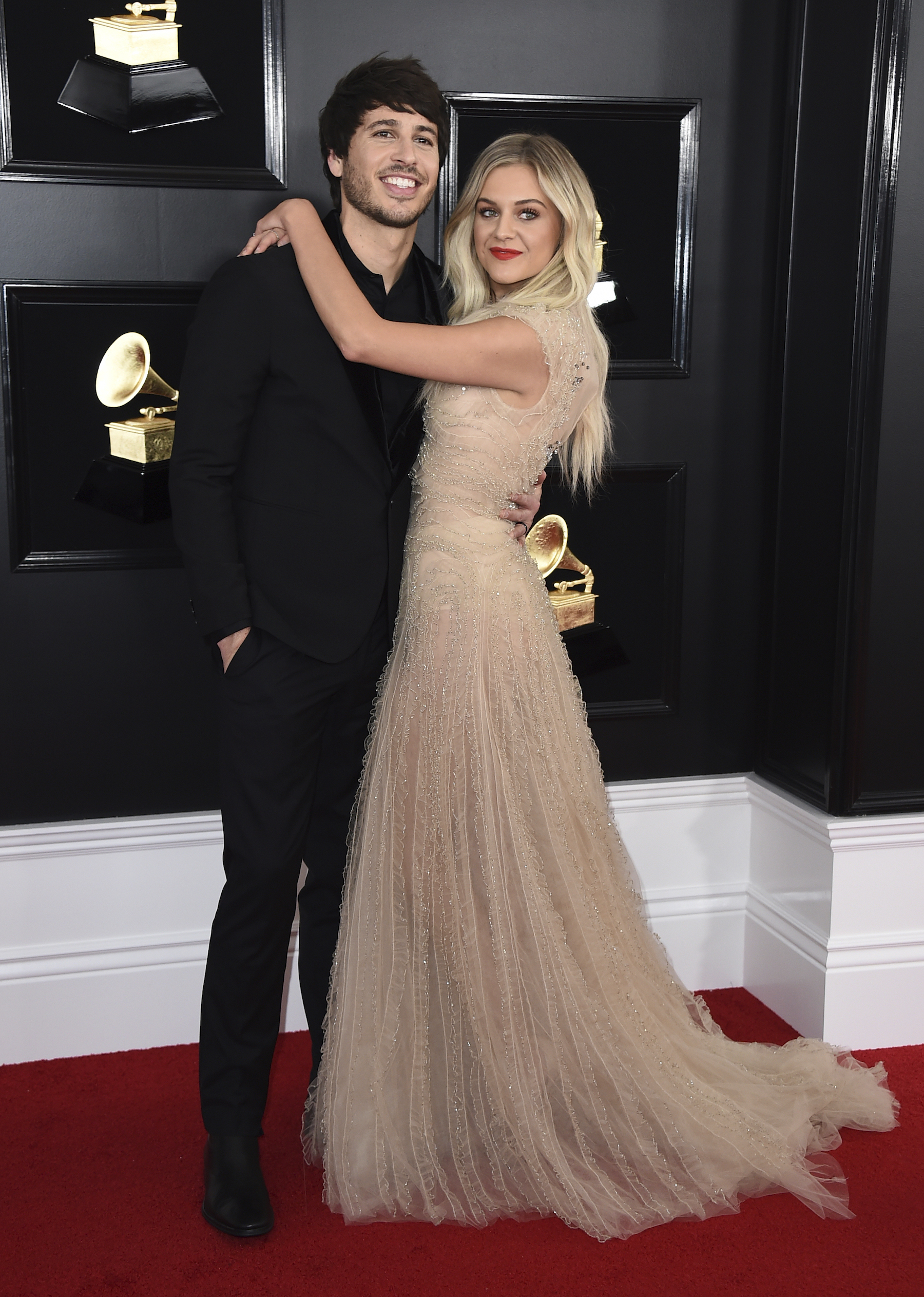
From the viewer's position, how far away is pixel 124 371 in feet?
8.18

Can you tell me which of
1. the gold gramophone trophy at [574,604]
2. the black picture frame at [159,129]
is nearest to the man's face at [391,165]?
the black picture frame at [159,129]

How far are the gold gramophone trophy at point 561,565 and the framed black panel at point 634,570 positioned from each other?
3cm

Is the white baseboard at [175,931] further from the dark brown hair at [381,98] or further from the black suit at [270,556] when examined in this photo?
the dark brown hair at [381,98]

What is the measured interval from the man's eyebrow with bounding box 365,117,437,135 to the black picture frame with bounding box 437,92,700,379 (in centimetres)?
50

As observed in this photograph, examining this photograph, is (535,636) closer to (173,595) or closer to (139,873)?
(173,595)

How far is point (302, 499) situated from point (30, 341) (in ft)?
2.78

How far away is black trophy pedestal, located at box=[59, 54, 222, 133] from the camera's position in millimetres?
2379

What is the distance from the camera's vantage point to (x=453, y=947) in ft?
7.09

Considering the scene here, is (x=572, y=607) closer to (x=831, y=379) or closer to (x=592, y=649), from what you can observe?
(x=592, y=649)

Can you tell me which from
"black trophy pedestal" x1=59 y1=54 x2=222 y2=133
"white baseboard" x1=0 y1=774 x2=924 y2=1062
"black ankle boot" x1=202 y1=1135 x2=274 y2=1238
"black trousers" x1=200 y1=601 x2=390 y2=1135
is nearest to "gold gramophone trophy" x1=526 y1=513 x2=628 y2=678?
"white baseboard" x1=0 y1=774 x2=924 y2=1062

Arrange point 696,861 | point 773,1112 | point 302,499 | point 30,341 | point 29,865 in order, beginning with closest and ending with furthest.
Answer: point 302,499, point 773,1112, point 30,341, point 29,865, point 696,861

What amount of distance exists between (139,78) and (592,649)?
1615 millimetres

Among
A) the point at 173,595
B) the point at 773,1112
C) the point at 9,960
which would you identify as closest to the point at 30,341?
the point at 173,595

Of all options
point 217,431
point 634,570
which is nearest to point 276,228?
point 217,431
